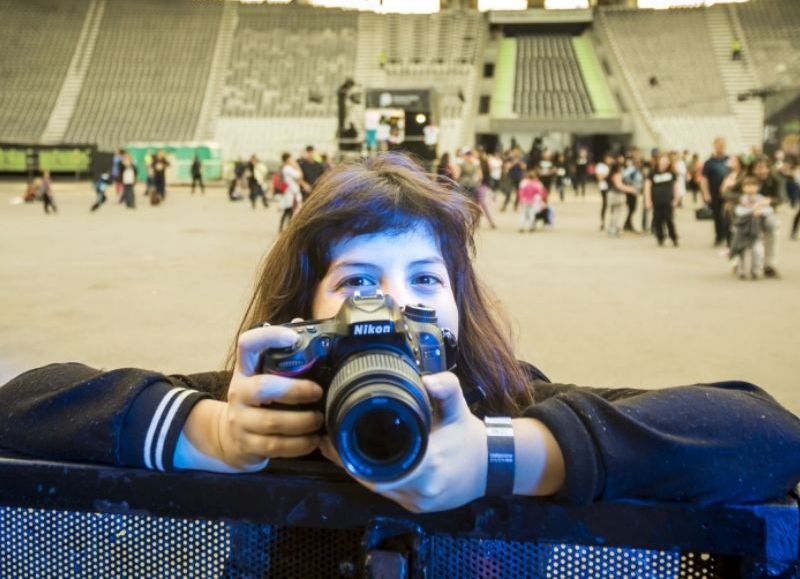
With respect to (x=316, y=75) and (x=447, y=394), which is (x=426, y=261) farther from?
(x=316, y=75)

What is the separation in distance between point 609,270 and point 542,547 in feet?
34.3

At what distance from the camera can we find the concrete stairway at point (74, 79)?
1644 inches

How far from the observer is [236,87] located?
4566 centimetres

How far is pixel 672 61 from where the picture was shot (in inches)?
1825

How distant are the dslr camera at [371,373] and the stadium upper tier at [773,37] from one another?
4354 centimetres

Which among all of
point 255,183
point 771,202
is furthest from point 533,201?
point 255,183

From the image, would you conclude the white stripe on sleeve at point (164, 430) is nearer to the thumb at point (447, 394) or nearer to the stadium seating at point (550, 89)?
the thumb at point (447, 394)

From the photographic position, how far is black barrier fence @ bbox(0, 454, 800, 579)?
1.07m

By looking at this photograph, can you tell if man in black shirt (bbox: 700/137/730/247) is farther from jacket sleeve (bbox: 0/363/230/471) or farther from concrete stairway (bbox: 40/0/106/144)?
concrete stairway (bbox: 40/0/106/144)

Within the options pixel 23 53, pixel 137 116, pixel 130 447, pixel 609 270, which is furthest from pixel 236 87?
pixel 130 447

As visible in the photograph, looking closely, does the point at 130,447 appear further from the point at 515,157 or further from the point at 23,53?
the point at 23,53

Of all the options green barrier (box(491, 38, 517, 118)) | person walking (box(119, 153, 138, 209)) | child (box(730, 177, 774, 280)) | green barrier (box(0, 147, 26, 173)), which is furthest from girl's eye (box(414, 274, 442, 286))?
green barrier (box(491, 38, 517, 118))

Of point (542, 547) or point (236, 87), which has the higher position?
point (236, 87)

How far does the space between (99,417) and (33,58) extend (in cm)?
4993
